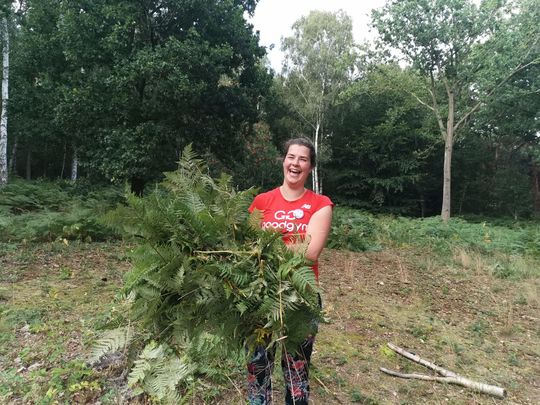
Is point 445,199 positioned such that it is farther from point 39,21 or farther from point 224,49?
point 39,21

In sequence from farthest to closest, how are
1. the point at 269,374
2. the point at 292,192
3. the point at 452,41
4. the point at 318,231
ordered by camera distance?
the point at 452,41 → the point at 292,192 → the point at 269,374 → the point at 318,231

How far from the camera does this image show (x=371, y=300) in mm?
6098

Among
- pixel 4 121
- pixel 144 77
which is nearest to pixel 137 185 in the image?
pixel 144 77

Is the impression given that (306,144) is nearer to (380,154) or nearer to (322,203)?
(322,203)

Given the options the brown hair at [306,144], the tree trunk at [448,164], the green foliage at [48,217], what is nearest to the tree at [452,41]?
the tree trunk at [448,164]

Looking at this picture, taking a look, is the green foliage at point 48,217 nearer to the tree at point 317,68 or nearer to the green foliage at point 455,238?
the green foliage at point 455,238

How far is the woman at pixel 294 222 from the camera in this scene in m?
2.22

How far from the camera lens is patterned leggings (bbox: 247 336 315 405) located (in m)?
2.23

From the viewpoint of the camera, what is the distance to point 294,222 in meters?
2.31

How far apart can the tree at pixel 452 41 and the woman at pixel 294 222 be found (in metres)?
15.9

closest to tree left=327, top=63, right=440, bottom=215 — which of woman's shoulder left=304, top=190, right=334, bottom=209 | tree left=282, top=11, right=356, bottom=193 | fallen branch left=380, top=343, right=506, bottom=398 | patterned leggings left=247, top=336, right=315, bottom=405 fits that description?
tree left=282, top=11, right=356, bottom=193

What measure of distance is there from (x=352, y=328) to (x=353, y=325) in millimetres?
107

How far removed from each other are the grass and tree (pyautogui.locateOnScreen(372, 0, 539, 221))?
10.2m

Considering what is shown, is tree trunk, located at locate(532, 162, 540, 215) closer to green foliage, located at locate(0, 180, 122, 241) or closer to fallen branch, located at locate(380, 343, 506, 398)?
green foliage, located at locate(0, 180, 122, 241)
